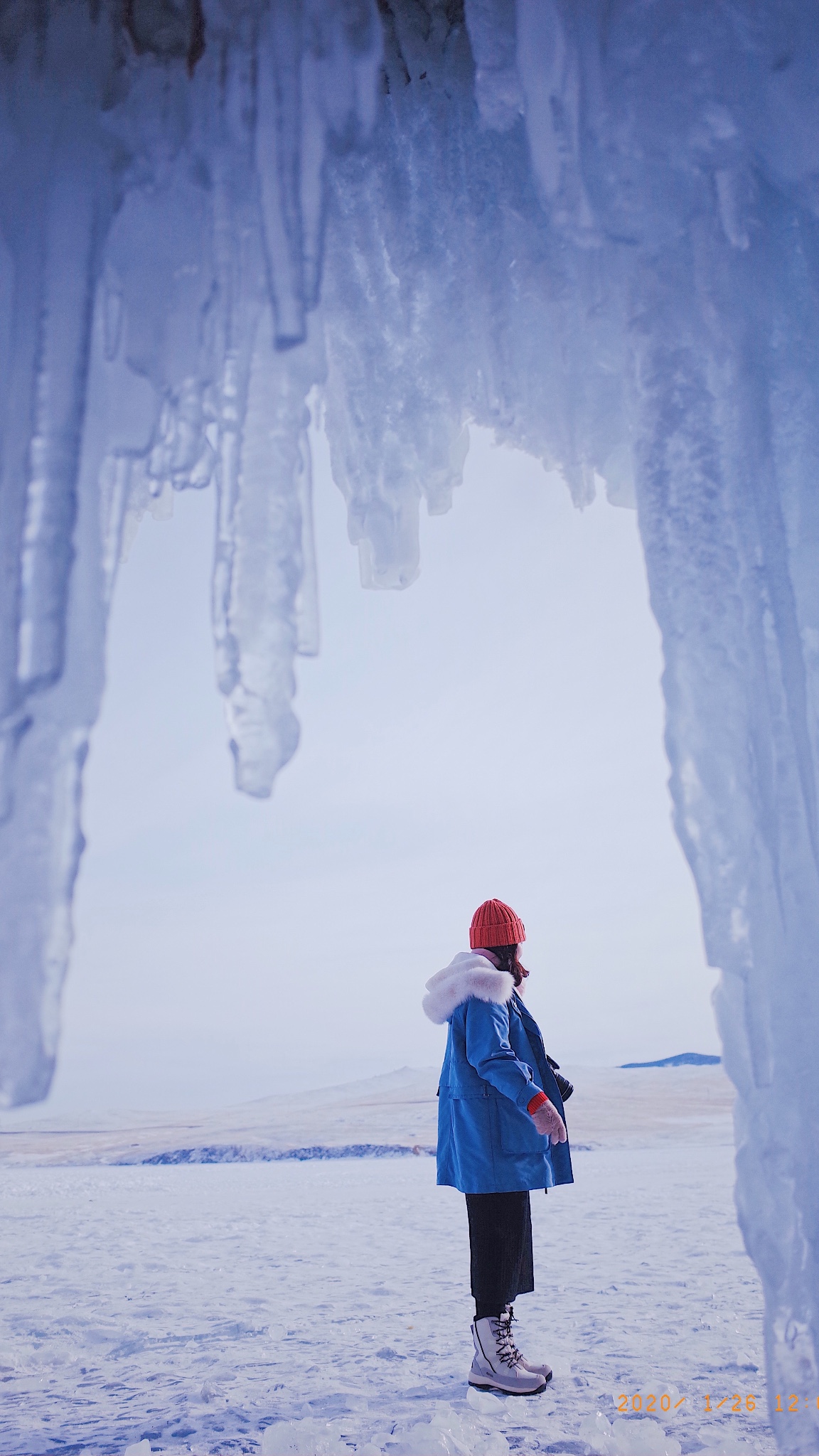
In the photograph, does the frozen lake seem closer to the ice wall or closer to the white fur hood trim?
the white fur hood trim

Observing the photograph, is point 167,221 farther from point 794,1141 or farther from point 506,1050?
point 794,1141

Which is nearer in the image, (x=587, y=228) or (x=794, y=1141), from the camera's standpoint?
(x=794, y=1141)

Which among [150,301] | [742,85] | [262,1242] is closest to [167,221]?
[150,301]

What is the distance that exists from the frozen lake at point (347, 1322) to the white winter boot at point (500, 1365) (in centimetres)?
4

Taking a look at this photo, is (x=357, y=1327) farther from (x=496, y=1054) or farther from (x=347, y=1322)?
(x=496, y=1054)

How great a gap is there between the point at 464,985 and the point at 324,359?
1.33 m

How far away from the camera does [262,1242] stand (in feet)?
13.1

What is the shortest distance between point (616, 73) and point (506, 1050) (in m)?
1.86

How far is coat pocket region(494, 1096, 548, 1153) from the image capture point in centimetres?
195

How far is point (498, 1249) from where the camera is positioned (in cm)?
196
